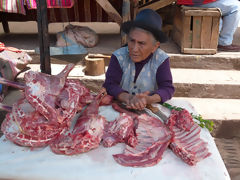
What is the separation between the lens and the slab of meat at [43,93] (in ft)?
6.58

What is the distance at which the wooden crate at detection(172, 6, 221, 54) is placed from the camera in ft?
14.5

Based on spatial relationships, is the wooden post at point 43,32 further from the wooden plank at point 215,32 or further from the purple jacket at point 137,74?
the wooden plank at point 215,32

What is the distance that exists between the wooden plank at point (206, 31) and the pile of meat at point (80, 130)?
2.68m

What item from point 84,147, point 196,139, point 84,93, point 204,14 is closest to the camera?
point 84,147

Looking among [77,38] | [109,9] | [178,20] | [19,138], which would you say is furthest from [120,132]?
[178,20]

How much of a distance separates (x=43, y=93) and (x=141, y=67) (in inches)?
41.8

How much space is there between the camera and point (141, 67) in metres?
2.72

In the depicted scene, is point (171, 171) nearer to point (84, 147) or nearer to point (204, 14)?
point (84, 147)

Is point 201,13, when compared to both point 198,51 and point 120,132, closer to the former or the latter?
point 198,51

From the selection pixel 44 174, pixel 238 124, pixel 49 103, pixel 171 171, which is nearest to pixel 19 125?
pixel 49 103

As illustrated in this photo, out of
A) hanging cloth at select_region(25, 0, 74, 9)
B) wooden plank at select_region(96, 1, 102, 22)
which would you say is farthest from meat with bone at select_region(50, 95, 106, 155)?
wooden plank at select_region(96, 1, 102, 22)

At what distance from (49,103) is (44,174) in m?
0.52

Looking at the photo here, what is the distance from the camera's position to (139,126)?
219cm

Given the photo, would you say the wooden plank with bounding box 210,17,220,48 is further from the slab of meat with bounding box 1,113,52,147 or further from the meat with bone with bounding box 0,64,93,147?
the slab of meat with bounding box 1,113,52,147
